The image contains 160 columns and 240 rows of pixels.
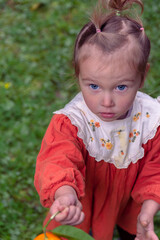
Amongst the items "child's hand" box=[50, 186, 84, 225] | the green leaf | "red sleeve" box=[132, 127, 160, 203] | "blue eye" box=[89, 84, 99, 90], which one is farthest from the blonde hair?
the green leaf

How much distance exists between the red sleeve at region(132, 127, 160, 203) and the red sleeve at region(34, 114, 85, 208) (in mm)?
322

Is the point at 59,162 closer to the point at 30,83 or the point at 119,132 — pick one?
the point at 119,132

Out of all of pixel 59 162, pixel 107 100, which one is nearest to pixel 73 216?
pixel 59 162

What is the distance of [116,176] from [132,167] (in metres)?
0.08

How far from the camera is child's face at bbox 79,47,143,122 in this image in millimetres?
1350

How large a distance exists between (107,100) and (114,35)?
0.24 metres

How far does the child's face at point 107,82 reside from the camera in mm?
1350

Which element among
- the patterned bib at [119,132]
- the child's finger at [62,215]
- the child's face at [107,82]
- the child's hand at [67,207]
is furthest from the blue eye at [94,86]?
Result: the child's finger at [62,215]

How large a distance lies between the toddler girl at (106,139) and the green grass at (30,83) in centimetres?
62

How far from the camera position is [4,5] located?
163 inches

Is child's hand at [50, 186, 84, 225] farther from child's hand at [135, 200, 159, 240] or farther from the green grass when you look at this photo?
the green grass

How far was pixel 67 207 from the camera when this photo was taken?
3.74 ft

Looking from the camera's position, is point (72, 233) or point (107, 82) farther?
point (107, 82)

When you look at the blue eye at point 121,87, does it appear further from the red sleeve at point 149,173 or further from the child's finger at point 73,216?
the child's finger at point 73,216
